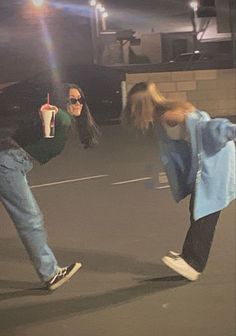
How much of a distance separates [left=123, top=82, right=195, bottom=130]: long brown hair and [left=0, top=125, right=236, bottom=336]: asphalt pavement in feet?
0.42

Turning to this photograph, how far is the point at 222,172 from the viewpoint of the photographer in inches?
121

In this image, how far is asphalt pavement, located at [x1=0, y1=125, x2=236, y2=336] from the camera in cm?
279

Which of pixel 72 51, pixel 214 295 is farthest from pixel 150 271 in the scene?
pixel 72 51

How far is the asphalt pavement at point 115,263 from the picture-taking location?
2.79 metres

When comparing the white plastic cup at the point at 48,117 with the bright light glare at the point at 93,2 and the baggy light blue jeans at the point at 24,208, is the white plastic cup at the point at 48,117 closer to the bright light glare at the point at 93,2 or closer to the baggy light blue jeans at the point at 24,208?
the baggy light blue jeans at the point at 24,208

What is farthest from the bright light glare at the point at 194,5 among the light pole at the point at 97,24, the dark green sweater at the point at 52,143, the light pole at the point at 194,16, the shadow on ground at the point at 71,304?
the shadow on ground at the point at 71,304

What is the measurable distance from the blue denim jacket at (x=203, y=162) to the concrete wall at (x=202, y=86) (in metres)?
0.21

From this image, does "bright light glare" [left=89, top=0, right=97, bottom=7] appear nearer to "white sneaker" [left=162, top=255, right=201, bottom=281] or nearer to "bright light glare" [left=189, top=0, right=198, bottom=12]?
"bright light glare" [left=189, top=0, right=198, bottom=12]

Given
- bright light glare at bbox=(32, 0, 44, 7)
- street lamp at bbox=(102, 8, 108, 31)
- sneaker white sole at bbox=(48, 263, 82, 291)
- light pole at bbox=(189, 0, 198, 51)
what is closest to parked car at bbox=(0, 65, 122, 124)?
street lamp at bbox=(102, 8, 108, 31)

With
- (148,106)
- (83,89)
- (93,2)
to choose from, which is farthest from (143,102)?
(93,2)

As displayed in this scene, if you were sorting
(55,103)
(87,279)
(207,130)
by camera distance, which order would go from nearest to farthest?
(55,103), (207,130), (87,279)

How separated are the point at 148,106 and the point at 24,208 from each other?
65 centimetres

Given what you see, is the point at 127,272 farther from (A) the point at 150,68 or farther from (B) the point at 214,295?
(A) the point at 150,68

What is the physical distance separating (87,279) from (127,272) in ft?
0.64
